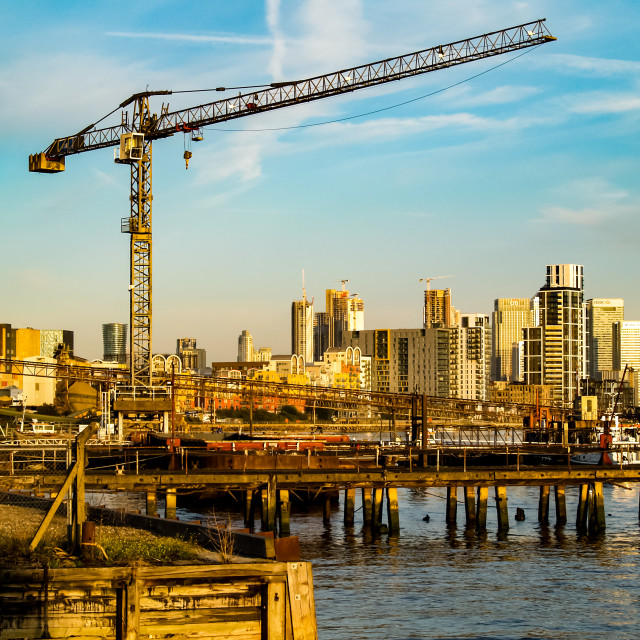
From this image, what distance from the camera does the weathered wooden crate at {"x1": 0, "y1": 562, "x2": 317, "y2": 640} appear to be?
2275cm

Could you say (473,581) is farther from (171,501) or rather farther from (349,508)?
(349,508)

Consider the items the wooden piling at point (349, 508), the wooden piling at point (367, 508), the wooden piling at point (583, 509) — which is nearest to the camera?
the wooden piling at point (583, 509)

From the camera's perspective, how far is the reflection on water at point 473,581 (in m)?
37.7

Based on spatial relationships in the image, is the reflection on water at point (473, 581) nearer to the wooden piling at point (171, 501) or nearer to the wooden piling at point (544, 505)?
the wooden piling at point (544, 505)

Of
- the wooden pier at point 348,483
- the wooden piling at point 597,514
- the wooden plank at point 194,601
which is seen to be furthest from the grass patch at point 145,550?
the wooden piling at point 597,514

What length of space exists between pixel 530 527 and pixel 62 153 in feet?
264

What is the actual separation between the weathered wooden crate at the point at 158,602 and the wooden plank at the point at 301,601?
0.9 inches

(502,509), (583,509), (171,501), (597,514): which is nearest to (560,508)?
(583,509)

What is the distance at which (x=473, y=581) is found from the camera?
45.7 m

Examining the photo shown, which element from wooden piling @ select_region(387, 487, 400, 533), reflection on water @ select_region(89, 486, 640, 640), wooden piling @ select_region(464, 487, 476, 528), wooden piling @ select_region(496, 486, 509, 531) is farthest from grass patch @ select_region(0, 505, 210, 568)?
wooden piling @ select_region(464, 487, 476, 528)

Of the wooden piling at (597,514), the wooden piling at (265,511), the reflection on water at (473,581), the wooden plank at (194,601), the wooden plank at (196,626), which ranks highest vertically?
the wooden plank at (194,601)

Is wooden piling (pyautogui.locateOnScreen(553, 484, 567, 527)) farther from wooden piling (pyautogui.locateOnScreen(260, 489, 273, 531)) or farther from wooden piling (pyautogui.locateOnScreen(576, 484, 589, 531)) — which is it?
wooden piling (pyautogui.locateOnScreen(260, 489, 273, 531))

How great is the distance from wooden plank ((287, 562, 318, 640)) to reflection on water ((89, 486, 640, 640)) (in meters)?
11.8

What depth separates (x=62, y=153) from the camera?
403 feet
